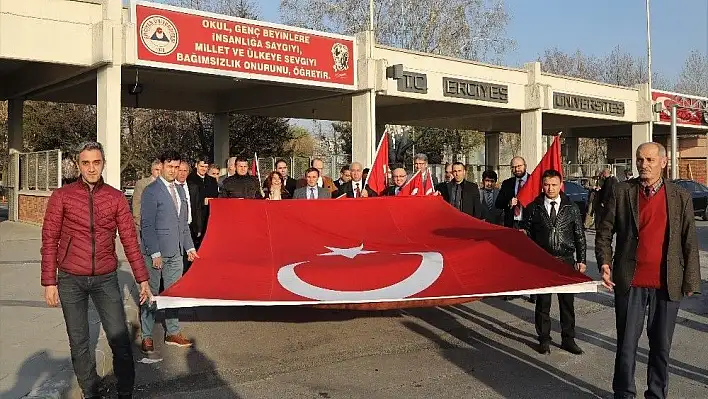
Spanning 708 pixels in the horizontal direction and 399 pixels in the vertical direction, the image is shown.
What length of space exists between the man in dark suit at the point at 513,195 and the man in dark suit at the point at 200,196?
12.6 ft

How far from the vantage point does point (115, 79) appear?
52.5 feet

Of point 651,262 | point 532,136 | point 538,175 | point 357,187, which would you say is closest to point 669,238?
point 651,262

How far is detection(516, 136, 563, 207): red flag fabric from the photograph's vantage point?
332 inches

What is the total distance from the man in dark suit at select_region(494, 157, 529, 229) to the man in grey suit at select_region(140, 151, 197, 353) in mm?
4157

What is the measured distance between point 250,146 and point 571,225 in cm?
2978

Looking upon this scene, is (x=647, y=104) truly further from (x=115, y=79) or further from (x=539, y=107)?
(x=115, y=79)

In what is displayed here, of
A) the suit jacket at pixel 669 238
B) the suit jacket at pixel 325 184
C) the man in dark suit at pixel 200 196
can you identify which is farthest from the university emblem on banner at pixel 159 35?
the suit jacket at pixel 669 238

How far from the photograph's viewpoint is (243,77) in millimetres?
18078

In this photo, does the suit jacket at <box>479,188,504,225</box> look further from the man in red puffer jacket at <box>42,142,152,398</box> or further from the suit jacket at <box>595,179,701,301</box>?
the man in red puffer jacket at <box>42,142,152,398</box>

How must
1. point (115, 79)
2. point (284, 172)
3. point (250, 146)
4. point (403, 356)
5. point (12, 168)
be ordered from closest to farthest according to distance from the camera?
1. point (403, 356)
2. point (284, 172)
3. point (115, 79)
4. point (12, 168)
5. point (250, 146)

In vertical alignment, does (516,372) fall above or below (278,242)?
below

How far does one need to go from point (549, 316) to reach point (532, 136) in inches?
810

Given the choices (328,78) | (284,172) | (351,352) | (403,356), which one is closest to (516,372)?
(403,356)

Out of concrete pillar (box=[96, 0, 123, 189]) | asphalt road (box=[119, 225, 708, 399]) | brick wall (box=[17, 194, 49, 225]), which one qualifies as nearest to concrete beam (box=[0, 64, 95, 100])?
concrete pillar (box=[96, 0, 123, 189])
